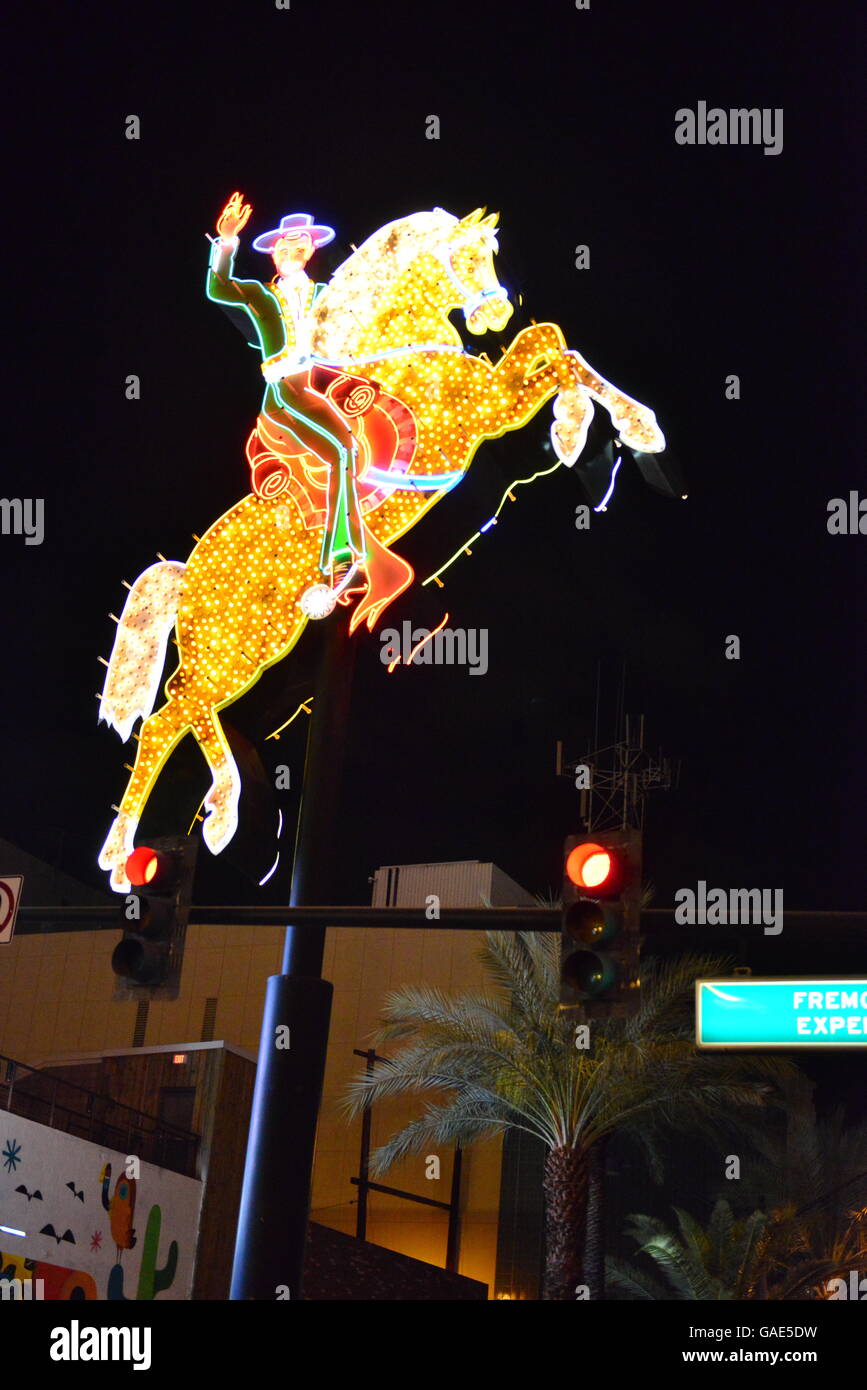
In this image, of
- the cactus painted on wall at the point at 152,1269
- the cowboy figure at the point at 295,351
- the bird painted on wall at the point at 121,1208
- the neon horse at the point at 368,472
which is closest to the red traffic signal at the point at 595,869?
the neon horse at the point at 368,472

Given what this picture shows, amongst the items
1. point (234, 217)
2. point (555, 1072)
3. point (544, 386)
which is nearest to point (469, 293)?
point (544, 386)

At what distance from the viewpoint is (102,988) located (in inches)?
1425

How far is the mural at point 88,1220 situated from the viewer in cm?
2100

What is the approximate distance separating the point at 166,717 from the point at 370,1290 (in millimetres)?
17439

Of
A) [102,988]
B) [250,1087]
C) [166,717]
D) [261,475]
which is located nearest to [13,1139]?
[250,1087]

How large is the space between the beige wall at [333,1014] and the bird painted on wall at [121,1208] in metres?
8.59

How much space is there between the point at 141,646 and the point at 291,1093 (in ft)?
15.9

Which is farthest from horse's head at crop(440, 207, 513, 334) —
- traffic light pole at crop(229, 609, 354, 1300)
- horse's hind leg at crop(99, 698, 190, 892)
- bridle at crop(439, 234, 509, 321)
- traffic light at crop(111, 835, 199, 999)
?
traffic light at crop(111, 835, 199, 999)

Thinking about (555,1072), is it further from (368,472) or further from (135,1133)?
(368,472)

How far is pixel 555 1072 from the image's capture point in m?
23.0

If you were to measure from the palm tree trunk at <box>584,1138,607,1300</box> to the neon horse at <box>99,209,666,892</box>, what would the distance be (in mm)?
12691

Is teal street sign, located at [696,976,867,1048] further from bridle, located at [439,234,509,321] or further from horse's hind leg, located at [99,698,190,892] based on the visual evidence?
bridle, located at [439,234,509,321]

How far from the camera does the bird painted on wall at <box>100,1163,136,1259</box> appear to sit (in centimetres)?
2311

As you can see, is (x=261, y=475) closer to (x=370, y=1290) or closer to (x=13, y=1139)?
(x=13, y=1139)
